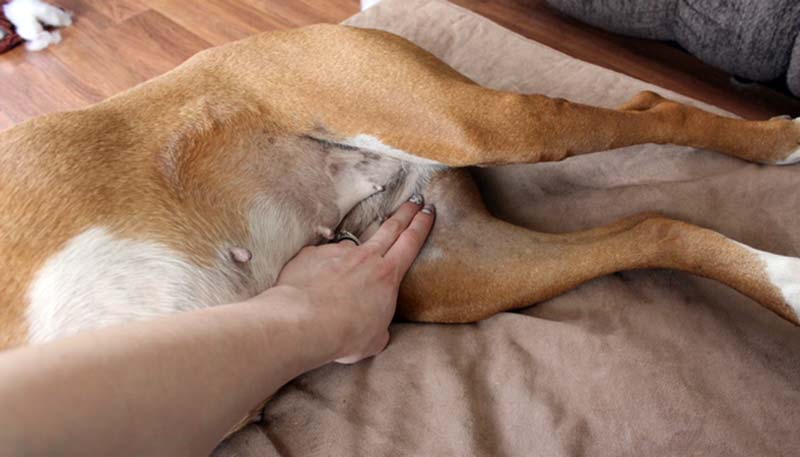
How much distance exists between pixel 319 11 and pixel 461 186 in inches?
76.2

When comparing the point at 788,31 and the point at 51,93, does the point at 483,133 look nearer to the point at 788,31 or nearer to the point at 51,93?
the point at 788,31

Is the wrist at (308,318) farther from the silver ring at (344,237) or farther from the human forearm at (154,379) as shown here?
the silver ring at (344,237)

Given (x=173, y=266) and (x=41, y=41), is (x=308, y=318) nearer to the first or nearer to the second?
(x=173, y=266)

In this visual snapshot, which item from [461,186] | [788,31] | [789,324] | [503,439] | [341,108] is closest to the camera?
[503,439]

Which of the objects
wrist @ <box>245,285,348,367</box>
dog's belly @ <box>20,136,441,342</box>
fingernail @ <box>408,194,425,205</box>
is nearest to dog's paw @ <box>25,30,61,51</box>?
dog's belly @ <box>20,136,441,342</box>

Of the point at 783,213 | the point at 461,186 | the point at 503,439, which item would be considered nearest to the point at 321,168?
the point at 461,186

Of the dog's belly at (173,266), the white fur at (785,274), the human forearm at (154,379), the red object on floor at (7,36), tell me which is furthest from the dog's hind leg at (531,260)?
the red object on floor at (7,36)

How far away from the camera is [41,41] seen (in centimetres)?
331

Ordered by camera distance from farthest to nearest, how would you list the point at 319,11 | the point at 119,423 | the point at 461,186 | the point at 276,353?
the point at 319,11
the point at 461,186
the point at 276,353
the point at 119,423

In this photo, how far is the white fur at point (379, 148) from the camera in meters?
1.64

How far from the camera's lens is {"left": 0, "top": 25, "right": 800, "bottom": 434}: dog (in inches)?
54.8

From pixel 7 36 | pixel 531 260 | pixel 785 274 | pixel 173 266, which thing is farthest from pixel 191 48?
pixel 785 274

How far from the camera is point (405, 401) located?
1474mm

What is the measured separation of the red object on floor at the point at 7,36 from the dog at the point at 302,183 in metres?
2.09
